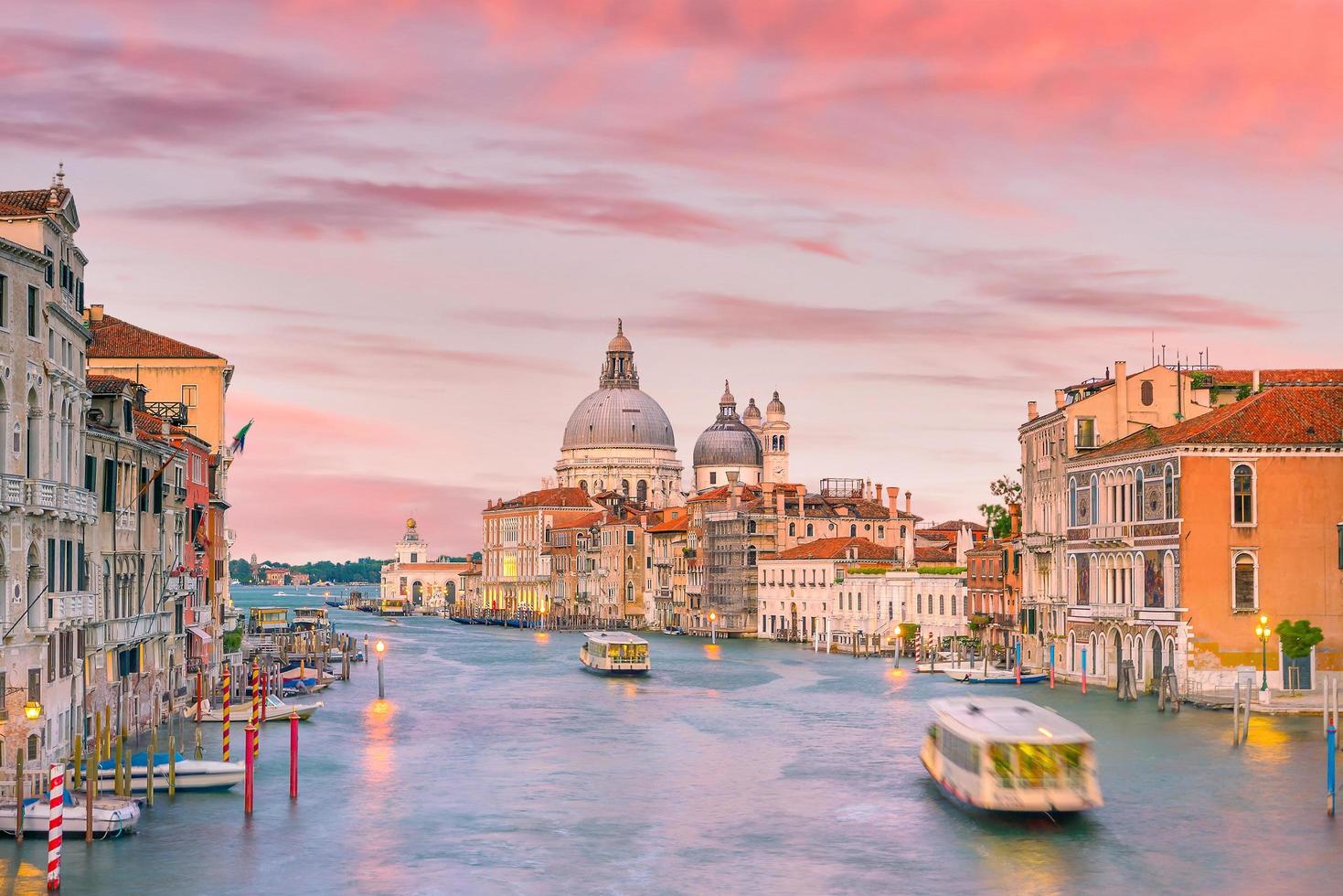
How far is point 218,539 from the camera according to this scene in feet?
193

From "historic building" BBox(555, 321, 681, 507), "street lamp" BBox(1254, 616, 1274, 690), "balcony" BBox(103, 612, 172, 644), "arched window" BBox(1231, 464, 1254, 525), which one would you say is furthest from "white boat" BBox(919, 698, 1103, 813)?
"historic building" BBox(555, 321, 681, 507)

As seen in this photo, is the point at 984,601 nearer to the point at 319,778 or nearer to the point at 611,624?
the point at 319,778

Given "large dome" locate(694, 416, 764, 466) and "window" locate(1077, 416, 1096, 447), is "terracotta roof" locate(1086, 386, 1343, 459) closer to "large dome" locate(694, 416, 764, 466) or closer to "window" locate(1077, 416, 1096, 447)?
"window" locate(1077, 416, 1096, 447)

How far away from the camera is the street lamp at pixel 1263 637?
49750 millimetres

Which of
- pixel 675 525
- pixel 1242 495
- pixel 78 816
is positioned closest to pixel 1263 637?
pixel 1242 495

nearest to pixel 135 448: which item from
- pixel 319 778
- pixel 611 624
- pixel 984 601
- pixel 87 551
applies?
pixel 87 551

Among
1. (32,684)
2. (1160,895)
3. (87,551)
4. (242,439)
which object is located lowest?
(1160,895)

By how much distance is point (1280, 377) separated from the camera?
60.4 metres

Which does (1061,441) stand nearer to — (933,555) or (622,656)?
(622,656)

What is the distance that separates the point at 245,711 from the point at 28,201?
1917 cm

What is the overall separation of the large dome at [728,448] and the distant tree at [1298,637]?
114765 millimetres

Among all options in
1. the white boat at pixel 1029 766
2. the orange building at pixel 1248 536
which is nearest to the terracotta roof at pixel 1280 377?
the orange building at pixel 1248 536

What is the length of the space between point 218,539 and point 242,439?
11.6 ft

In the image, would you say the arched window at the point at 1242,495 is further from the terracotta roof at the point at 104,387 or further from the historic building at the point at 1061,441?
the terracotta roof at the point at 104,387
